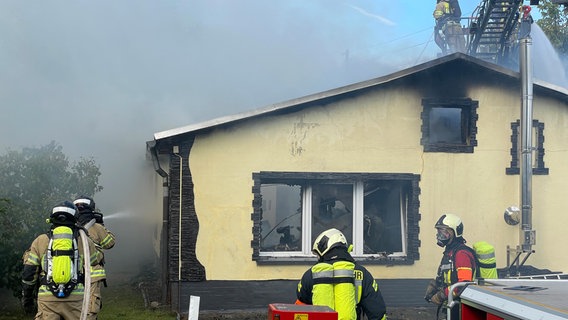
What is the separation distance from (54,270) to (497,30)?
12.1 meters

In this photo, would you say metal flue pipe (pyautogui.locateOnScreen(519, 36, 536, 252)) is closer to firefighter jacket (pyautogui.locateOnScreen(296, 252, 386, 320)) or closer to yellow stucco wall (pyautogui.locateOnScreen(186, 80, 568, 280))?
yellow stucco wall (pyautogui.locateOnScreen(186, 80, 568, 280))

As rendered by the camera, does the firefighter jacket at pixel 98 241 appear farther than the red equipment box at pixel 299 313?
Yes

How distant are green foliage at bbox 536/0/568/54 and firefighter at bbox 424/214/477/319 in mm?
17719

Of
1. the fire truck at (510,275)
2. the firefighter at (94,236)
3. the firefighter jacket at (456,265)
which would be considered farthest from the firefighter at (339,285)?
the firefighter at (94,236)

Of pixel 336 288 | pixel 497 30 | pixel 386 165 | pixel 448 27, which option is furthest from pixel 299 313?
pixel 448 27

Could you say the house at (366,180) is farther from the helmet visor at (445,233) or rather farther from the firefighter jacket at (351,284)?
the firefighter jacket at (351,284)

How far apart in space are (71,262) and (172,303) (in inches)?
146

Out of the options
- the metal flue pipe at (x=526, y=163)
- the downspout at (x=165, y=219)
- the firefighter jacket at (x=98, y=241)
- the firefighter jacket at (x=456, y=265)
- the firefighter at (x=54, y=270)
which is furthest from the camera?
the downspout at (x=165, y=219)

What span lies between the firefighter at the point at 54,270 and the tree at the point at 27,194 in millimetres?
2555

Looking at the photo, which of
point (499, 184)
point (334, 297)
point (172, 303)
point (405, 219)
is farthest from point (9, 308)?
point (499, 184)

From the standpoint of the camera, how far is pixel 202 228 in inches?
376

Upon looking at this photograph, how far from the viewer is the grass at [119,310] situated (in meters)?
9.29

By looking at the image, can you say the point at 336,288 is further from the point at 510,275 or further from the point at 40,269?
the point at 510,275

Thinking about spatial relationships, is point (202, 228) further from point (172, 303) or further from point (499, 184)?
point (499, 184)
